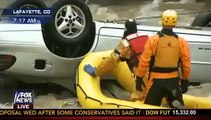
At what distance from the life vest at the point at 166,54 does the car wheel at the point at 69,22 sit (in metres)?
0.55

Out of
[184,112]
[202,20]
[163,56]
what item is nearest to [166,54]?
[163,56]

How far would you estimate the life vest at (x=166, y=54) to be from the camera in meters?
5.47

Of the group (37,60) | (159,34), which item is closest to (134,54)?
(159,34)

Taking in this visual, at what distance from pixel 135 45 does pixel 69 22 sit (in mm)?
465

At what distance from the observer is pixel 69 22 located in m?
5.70

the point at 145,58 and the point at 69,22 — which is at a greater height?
the point at 69,22

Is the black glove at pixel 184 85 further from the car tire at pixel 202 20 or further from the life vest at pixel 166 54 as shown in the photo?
the car tire at pixel 202 20

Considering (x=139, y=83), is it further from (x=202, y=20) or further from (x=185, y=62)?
(x=202, y=20)

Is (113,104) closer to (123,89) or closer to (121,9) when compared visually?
(123,89)

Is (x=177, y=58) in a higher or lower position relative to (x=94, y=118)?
higher

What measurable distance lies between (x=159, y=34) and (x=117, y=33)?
1.69 ft

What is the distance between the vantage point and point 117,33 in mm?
5934

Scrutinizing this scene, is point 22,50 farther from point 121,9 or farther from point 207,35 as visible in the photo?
point 207,35

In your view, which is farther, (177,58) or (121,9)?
(121,9)
